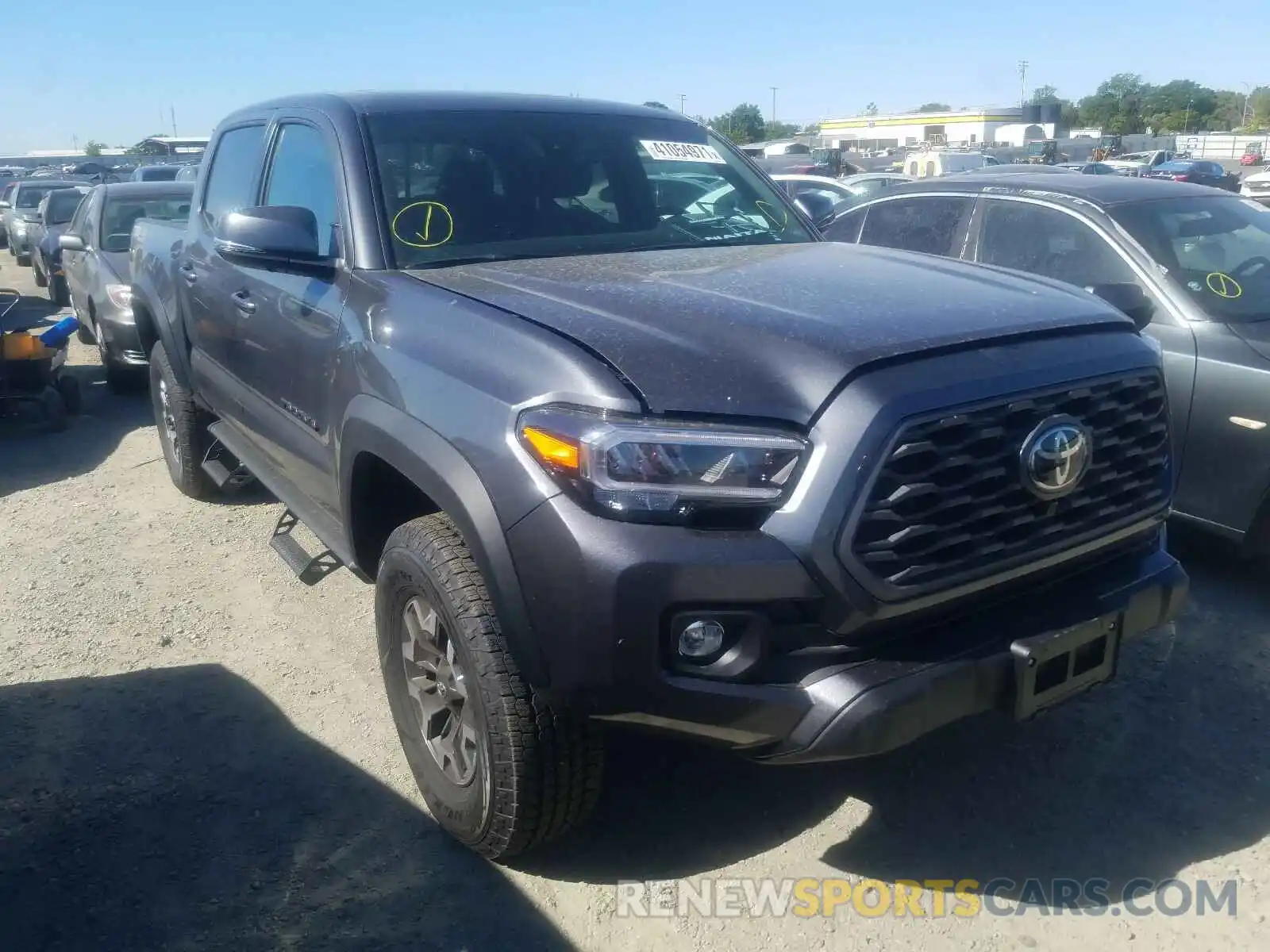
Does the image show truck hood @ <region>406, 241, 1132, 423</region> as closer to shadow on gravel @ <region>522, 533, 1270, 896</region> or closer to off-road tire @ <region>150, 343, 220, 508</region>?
shadow on gravel @ <region>522, 533, 1270, 896</region>

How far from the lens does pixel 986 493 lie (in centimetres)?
245

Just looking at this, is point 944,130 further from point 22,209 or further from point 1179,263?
point 1179,263

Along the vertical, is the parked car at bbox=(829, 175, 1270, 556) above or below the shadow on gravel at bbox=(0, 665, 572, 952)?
above

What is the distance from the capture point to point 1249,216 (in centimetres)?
531

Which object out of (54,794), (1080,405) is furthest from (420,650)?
(1080,405)

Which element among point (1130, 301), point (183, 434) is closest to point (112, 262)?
point (183, 434)

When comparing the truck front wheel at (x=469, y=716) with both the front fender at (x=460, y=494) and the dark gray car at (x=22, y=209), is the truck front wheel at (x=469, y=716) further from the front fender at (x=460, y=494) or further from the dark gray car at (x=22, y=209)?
the dark gray car at (x=22, y=209)

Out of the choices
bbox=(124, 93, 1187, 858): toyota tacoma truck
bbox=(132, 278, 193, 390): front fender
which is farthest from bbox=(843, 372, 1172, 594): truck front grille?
bbox=(132, 278, 193, 390): front fender

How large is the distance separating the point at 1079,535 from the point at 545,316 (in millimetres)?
1394

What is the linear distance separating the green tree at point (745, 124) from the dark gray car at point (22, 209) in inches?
2554

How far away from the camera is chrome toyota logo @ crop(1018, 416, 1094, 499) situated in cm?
247

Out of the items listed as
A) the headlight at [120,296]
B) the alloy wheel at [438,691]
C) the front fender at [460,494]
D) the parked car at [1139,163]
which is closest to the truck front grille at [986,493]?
→ the front fender at [460,494]

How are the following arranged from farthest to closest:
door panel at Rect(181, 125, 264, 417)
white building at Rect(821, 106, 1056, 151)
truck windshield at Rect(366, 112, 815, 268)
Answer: white building at Rect(821, 106, 1056, 151) < door panel at Rect(181, 125, 264, 417) < truck windshield at Rect(366, 112, 815, 268)

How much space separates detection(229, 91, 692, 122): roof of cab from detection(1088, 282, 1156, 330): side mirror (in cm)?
178
